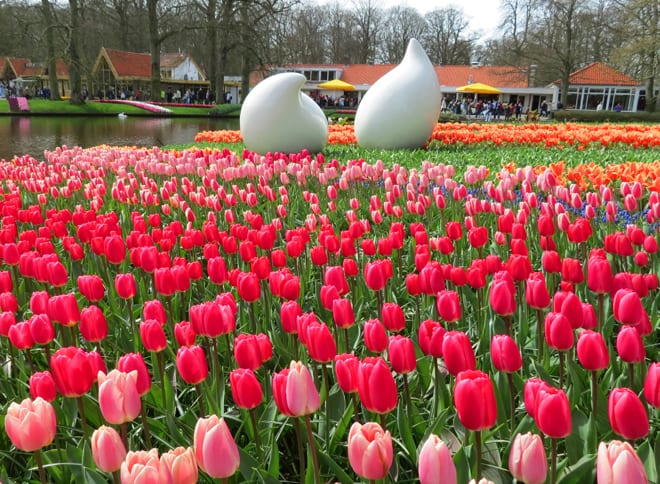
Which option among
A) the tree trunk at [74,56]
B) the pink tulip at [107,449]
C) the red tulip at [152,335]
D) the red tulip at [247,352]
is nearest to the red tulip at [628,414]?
the red tulip at [247,352]

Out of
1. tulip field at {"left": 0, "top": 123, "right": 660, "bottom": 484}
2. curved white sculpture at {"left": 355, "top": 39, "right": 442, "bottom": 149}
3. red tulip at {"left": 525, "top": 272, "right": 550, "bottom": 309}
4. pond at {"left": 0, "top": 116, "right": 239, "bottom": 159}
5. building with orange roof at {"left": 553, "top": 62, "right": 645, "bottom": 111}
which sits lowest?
pond at {"left": 0, "top": 116, "right": 239, "bottom": 159}

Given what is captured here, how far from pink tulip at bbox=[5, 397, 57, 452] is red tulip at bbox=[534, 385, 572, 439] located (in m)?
1.02

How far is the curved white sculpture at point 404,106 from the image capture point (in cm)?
1103

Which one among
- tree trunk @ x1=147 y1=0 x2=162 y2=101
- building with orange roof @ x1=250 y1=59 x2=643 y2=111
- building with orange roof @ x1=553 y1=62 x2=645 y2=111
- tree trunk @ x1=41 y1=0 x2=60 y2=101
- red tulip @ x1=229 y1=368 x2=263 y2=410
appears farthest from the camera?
building with orange roof @ x1=553 y1=62 x2=645 y2=111

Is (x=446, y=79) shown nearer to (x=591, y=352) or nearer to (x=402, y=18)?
(x=402, y=18)

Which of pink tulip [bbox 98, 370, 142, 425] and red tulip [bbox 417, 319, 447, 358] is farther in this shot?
red tulip [bbox 417, 319, 447, 358]

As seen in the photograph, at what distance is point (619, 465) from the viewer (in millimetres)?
994

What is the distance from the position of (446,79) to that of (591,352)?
5983 centimetres

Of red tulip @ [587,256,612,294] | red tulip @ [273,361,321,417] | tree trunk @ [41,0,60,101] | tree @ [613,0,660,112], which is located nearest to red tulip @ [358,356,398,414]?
red tulip @ [273,361,321,417]

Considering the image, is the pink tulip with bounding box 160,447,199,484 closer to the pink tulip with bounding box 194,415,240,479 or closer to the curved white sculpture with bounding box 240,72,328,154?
the pink tulip with bounding box 194,415,240,479

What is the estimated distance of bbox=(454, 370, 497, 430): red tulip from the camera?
1229mm

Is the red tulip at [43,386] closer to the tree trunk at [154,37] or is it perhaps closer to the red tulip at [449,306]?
the red tulip at [449,306]

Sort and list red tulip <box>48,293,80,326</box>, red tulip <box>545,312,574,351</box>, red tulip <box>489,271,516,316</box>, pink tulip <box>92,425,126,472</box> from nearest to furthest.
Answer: pink tulip <box>92,425,126,472</box> → red tulip <box>545,312,574,351</box> → red tulip <box>489,271,516,316</box> → red tulip <box>48,293,80,326</box>

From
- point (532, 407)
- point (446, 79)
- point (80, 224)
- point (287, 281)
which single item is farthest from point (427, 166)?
point (446, 79)
